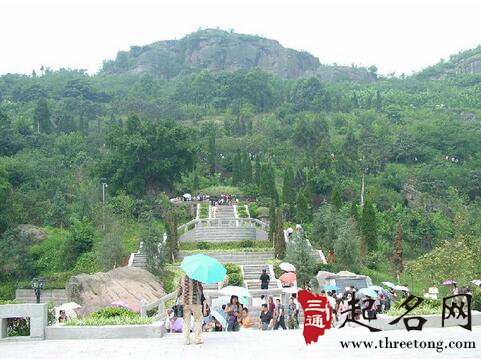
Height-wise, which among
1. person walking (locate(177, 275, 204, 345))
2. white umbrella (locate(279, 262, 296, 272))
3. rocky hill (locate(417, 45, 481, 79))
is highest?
rocky hill (locate(417, 45, 481, 79))

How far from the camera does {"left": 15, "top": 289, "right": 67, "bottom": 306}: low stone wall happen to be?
29562 mm

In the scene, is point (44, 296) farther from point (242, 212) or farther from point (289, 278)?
point (242, 212)

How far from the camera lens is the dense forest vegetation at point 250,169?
32688mm

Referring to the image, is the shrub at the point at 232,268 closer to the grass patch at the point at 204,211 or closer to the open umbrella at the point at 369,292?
the open umbrella at the point at 369,292

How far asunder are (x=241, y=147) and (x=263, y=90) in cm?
2324

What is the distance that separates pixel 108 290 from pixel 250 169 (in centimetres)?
2603

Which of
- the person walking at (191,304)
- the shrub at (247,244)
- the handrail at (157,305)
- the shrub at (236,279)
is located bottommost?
the shrub at (236,279)

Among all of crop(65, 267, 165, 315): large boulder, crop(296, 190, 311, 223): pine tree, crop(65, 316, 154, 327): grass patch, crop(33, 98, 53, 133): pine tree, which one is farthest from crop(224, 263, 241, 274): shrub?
crop(33, 98, 53, 133): pine tree

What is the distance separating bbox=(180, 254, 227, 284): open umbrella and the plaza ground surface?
1.00m

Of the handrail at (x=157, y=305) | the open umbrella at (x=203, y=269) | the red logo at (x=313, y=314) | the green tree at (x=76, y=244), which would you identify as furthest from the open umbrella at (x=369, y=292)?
the green tree at (x=76, y=244)

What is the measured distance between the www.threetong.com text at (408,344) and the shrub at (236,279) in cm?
1551

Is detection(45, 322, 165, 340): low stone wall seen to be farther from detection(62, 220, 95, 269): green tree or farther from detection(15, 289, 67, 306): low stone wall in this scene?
detection(62, 220, 95, 269): green tree

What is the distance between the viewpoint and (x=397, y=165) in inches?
2147

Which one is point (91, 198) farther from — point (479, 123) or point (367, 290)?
point (479, 123)
